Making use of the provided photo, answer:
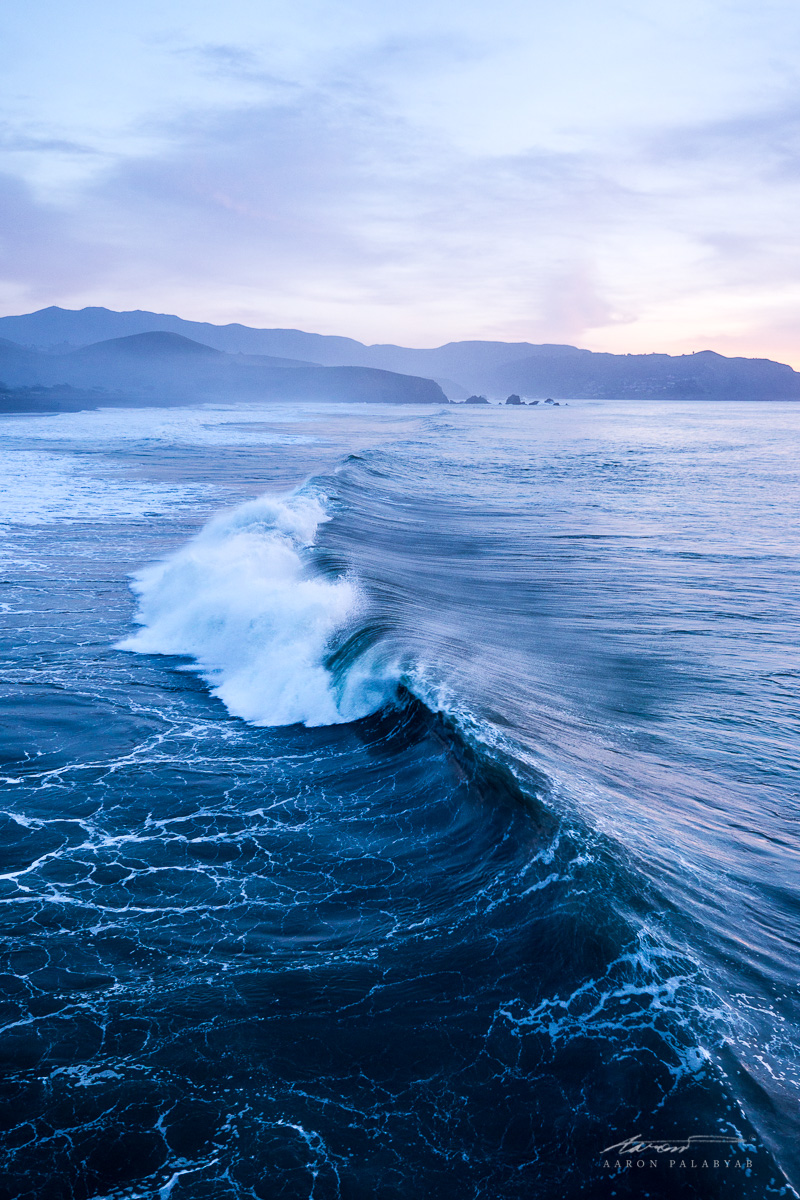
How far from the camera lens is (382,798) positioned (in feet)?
25.7

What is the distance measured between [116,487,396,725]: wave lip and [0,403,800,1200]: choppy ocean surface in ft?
0.24

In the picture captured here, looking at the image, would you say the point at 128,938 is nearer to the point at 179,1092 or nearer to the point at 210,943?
the point at 210,943

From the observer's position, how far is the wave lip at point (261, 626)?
33.2 feet

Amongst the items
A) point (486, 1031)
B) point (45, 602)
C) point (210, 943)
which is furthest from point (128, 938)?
point (45, 602)

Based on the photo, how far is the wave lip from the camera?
10.1 metres

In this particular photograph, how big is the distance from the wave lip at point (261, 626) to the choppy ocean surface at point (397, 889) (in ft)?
0.24

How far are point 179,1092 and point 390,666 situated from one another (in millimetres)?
6244
